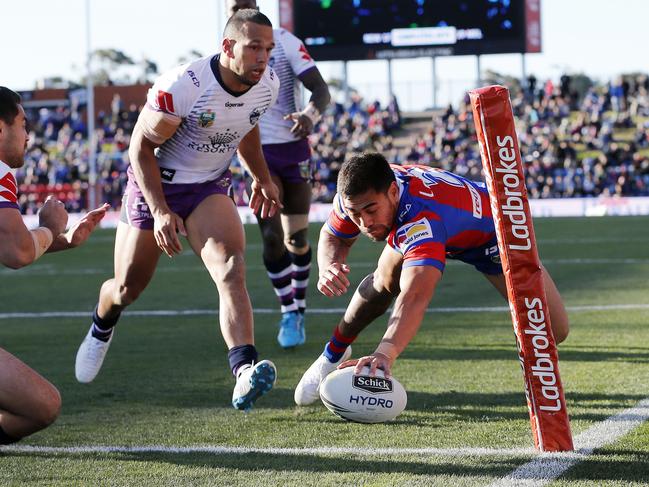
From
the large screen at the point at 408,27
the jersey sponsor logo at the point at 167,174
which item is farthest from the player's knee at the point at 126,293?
the large screen at the point at 408,27

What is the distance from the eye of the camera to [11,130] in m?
5.21

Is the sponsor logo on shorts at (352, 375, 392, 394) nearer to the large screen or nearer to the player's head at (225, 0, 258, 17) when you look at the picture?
the player's head at (225, 0, 258, 17)

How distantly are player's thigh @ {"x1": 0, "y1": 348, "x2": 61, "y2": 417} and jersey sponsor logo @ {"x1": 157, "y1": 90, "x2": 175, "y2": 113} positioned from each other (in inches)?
73.2

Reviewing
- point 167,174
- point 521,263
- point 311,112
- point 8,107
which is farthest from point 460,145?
point 521,263

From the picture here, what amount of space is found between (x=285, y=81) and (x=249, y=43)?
3.20 meters

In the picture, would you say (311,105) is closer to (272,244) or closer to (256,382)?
(272,244)

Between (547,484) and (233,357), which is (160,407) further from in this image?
(547,484)

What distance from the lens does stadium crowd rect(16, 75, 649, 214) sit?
114ft

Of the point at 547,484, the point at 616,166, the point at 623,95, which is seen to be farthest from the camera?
the point at 623,95

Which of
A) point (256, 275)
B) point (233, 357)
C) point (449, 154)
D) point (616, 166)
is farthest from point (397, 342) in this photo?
point (449, 154)

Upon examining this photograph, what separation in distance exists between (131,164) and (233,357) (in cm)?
145

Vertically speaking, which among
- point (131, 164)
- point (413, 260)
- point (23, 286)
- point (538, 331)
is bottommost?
point (23, 286)

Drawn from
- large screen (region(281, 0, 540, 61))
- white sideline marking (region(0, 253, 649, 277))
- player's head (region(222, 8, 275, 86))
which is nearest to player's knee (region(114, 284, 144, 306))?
player's head (region(222, 8, 275, 86))

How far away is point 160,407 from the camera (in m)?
6.39
